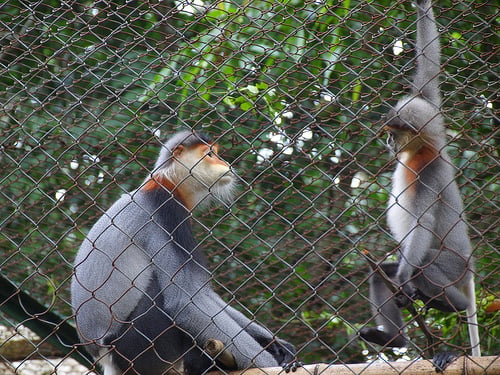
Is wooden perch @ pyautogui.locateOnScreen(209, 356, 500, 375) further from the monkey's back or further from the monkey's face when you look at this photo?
the monkey's face

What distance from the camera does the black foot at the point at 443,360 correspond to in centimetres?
196

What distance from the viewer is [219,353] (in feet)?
7.50

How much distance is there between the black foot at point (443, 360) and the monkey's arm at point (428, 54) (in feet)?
3.14

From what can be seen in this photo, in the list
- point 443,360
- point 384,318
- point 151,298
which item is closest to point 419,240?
point 384,318

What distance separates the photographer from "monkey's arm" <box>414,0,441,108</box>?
246 centimetres

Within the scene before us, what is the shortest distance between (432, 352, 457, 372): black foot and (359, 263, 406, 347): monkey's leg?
68 centimetres

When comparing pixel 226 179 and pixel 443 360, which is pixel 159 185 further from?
pixel 443 360

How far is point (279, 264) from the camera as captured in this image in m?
3.72

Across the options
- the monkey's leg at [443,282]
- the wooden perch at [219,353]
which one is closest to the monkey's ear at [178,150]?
the wooden perch at [219,353]

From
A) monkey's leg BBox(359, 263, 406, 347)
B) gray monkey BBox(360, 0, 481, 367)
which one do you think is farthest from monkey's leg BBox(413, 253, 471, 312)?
monkey's leg BBox(359, 263, 406, 347)

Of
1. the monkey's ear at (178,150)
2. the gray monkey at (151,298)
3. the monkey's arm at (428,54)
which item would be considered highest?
the monkey's arm at (428,54)

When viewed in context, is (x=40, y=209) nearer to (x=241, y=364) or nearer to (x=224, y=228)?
(x=224, y=228)

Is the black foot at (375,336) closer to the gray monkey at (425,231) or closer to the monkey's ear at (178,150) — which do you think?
the gray monkey at (425,231)

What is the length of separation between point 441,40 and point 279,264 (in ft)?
4.86
